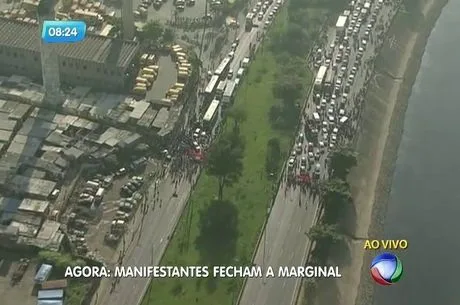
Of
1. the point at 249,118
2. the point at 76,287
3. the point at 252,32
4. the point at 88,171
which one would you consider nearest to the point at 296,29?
the point at 252,32

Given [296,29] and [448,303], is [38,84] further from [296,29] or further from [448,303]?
[448,303]

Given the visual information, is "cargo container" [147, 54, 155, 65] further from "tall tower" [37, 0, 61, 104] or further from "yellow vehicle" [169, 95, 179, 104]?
"tall tower" [37, 0, 61, 104]

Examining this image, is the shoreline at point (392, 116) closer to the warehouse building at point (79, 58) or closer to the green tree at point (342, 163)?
the green tree at point (342, 163)

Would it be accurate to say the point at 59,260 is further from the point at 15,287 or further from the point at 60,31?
the point at 60,31

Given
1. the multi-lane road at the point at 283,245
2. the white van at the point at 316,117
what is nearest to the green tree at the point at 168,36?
the white van at the point at 316,117

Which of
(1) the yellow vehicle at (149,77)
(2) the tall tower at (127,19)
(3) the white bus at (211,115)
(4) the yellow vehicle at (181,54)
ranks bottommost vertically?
(3) the white bus at (211,115)
